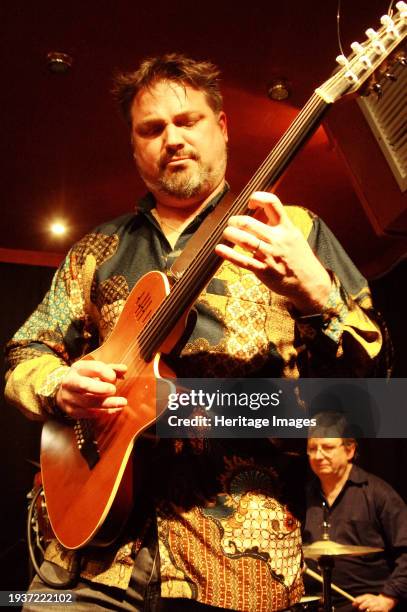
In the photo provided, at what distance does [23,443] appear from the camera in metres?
4.30

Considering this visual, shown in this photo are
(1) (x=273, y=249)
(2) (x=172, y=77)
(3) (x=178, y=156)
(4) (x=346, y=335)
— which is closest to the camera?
(1) (x=273, y=249)

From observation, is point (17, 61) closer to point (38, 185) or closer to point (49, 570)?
point (38, 185)

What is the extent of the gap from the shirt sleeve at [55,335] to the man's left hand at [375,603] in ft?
6.96

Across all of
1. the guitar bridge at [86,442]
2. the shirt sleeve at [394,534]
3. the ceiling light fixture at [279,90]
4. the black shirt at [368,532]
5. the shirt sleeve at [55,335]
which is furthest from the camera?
the black shirt at [368,532]

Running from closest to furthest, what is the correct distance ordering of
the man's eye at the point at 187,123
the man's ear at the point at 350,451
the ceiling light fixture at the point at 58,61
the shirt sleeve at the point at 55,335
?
the shirt sleeve at the point at 55,335, the man's eye at the point at 187,123, the ceiling light fixture at the point at 58,61, the man's ear at the point at 350,451

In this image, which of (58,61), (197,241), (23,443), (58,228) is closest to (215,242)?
(197,241)

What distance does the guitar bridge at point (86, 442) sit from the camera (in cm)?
105

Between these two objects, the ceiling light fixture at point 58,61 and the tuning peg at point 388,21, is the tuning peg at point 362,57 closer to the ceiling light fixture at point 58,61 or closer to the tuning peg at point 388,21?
the tuning peg at point 388,21

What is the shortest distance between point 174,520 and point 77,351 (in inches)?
19.2

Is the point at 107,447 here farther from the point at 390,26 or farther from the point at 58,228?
the point at 58,228

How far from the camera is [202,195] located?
4.10 feet

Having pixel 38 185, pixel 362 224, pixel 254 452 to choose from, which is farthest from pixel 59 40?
pixel 362 224

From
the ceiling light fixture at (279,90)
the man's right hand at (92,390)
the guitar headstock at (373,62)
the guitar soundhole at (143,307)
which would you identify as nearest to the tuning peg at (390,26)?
the guitar headstock at (373,62)

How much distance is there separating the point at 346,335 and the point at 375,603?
7.42ft
